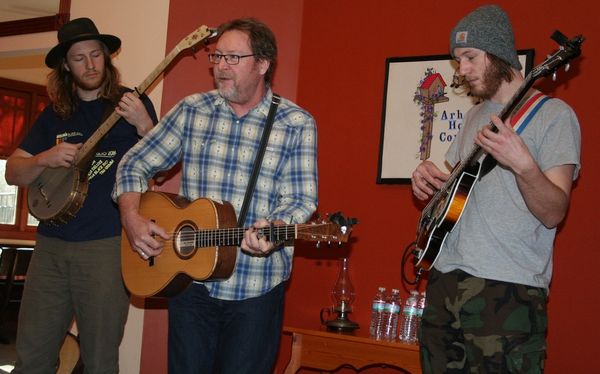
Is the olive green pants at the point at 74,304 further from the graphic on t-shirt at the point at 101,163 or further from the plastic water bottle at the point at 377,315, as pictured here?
the plastic water bottle at the point at 377,315

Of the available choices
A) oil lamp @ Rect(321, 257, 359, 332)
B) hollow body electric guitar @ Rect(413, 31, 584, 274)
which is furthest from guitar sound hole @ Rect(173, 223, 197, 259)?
oil lamp @ Rect(321, 257, 359, 332)

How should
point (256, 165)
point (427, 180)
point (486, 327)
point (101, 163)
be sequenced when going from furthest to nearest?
point (101, 163)
point (427, 180)
point (256, 165)
point (486, 327)

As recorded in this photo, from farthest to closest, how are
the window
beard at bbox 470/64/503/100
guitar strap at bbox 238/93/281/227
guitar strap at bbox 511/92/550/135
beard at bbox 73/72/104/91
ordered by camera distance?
1. the window
2. beard at bbox 73/72/104/91
3. guitar strap at bbox 238/93/281/227
4. beard at bbox 470/64/503/100
5. guitar strap at bbox 511/92/550/135

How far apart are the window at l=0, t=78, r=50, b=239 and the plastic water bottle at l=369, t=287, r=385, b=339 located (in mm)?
6496

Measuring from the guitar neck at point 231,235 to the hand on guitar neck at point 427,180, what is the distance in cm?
63

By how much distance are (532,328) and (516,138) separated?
61cm

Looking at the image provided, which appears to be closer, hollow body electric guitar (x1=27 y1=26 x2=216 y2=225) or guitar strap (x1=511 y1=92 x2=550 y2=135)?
guitar strap (x1=511 y1=92 x2=550 y2=135)

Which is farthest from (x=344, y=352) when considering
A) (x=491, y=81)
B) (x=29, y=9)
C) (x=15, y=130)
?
(x=15, y=130)

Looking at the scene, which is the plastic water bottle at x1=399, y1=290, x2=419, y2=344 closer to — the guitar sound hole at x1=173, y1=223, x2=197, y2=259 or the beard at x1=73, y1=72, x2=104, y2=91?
the guitar sound hole at x1=173, y1=223, x2=197, y2=259

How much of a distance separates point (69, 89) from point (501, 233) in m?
2.16

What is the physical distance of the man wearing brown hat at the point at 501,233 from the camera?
90.7 inches

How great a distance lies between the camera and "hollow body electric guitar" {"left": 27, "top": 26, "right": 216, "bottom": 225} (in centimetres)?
319

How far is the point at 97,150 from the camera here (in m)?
3.30

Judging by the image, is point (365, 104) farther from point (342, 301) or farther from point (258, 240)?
point (258, 240)
